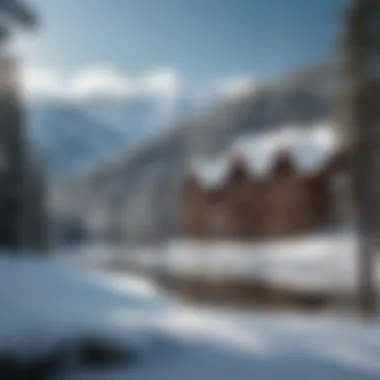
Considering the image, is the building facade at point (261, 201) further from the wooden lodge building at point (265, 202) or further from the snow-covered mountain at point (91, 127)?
the snow-covered mountain at point (91, 127)

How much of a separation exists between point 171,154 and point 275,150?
37cm

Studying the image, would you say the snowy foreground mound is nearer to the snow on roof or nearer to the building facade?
the building facade

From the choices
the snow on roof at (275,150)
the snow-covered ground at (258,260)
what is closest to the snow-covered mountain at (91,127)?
the snow on roof at (275,150)

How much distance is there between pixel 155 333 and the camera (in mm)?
2654

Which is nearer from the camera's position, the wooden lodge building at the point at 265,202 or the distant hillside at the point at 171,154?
the wooden lodge building at the point at 265,202

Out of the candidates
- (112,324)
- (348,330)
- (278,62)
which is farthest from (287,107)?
(112,324)

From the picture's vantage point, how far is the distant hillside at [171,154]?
104 inches

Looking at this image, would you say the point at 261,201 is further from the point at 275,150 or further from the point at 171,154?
the point at 171,154

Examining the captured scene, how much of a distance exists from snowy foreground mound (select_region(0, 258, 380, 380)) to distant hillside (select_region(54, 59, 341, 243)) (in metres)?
0.22

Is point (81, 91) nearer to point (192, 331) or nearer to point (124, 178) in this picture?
point (124, 178)

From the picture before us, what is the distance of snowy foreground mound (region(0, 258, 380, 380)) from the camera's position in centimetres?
258

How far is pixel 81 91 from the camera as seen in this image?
2750 millimetres

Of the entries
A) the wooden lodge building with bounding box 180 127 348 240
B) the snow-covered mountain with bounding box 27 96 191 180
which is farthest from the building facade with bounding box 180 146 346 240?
the snow-covered mountain with bounding box 27 96 191 180

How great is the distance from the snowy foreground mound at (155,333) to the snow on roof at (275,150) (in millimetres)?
460
